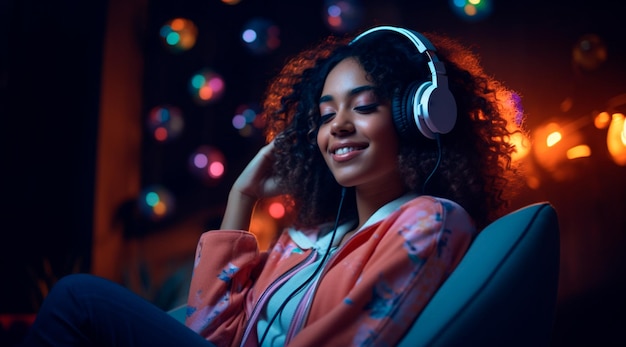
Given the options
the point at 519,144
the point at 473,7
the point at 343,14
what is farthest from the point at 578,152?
the point at 343,14

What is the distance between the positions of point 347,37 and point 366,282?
85 centimetres

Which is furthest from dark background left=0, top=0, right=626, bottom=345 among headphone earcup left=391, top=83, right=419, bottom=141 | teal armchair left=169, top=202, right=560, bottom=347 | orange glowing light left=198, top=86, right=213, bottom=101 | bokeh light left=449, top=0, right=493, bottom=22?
teal armchair left=169, top=202, right=560, bottom=347

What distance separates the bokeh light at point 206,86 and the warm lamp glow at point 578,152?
5.71 feet

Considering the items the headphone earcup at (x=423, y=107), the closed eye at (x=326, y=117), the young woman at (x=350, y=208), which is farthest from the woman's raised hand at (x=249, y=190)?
the headphone earcup at (x=423, y=107)

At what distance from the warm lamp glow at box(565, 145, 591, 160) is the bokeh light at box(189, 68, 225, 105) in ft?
5.71

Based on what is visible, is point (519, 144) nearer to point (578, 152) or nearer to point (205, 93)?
point (578, 152)

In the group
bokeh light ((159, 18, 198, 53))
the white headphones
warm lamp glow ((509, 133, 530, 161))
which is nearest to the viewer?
the white headphones

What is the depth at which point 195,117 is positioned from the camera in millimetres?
2676

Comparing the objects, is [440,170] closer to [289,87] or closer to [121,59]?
[289,87]

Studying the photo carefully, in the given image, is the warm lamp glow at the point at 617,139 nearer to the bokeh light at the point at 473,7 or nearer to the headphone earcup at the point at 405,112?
the bokeh light at the point at 473,7

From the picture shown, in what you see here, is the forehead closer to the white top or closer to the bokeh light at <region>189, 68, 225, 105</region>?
the white top

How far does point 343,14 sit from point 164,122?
102 cm

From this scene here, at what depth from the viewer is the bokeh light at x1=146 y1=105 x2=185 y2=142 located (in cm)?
242

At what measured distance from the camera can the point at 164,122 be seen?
7.95 ft
